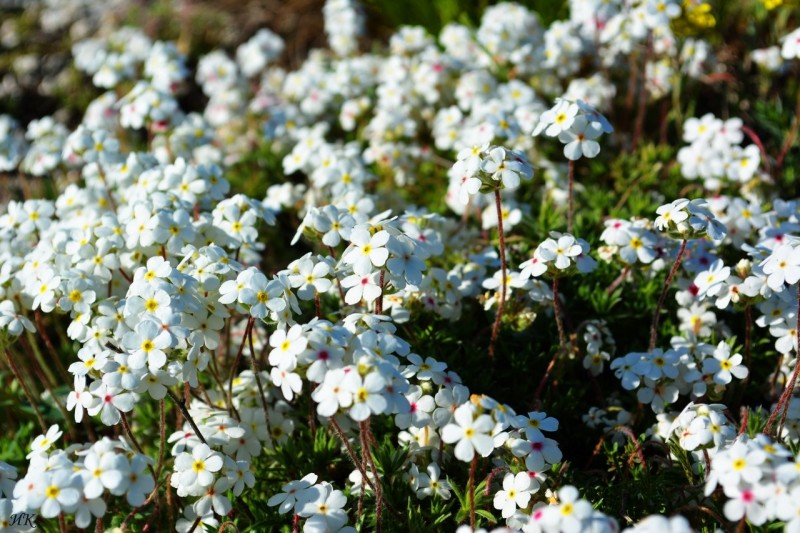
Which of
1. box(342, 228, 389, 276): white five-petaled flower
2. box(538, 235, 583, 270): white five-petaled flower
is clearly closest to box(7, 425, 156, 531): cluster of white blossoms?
box(342, 228, 389, 276): white five-petaled flower

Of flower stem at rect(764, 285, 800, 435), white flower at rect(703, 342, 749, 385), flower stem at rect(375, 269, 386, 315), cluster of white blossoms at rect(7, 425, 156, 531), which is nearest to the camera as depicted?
cluster of white blossoms at rect(7, 425, 156, 531)

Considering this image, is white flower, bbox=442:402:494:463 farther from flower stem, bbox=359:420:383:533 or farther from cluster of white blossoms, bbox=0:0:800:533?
flower stem, bbox=359:420:383:533

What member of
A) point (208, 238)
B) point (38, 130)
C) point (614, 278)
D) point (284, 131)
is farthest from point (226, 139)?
point (614, 278)

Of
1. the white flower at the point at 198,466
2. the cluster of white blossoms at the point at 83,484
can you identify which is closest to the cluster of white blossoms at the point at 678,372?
the white flower at the point at 198,466

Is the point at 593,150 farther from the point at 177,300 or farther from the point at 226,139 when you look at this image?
the point at 226,139

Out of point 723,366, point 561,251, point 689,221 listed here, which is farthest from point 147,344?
point 723,366

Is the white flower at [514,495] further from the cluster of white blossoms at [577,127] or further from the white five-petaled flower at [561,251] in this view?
the cluster of white blossoms at [577,127]
